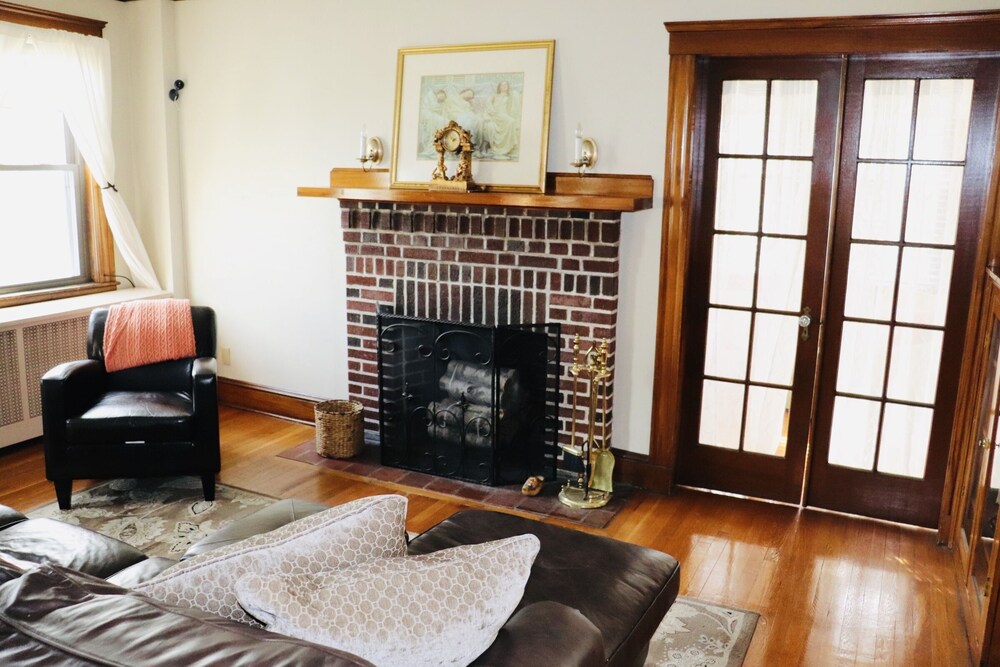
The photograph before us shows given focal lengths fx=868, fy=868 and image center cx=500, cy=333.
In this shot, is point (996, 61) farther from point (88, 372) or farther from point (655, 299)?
point (88, 372)

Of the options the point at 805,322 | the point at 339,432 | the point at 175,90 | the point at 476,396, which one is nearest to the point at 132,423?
the point at 339,432

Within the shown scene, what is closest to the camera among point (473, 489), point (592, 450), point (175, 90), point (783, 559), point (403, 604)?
point (403, 604)

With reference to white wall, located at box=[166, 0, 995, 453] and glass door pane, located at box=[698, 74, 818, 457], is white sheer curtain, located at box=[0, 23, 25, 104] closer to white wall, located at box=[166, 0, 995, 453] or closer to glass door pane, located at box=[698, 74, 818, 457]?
white wall, located at box=[166, 0, 995, 453]

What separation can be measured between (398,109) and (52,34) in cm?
199

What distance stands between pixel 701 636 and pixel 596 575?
879 mm

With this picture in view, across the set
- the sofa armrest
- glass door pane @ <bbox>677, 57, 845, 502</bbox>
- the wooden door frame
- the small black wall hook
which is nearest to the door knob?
glass door pane @ <bbox>677, 57, 845, 502</bbox>

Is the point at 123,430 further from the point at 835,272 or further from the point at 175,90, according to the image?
the point at 835,272

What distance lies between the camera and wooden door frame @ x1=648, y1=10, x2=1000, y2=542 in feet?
11.0

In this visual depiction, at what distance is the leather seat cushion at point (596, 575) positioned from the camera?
6.81ft

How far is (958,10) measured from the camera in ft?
10.8

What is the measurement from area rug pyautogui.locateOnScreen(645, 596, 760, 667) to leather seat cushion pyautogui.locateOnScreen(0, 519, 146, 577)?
1619mm

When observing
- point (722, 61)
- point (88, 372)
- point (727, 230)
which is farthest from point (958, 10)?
point (88, 372)

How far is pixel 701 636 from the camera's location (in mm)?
2914

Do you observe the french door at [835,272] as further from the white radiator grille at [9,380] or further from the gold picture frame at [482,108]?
the white radiator grille at [9,380]
